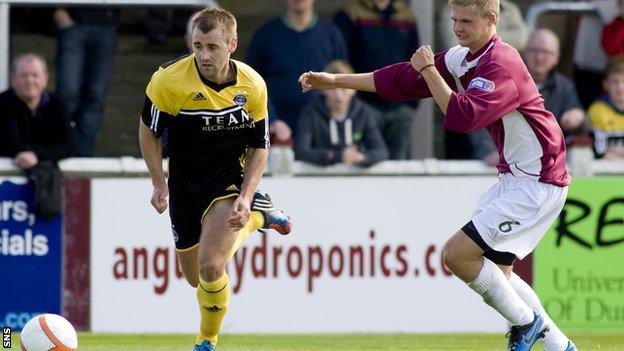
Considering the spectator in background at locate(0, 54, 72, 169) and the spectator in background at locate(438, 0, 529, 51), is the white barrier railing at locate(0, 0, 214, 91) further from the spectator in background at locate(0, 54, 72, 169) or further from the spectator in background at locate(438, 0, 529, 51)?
the spectator in background at locate(438, 0, 529, 51)

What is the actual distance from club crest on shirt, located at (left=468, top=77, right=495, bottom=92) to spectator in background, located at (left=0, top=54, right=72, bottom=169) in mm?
4919

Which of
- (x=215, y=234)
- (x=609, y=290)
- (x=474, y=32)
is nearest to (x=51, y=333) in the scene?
(x=215, y=234)

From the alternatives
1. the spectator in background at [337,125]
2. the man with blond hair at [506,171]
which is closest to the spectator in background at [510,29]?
the spectator in background at [337,125]

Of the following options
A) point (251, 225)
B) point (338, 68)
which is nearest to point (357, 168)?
point (338, 68)

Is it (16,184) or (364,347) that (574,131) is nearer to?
(364,347)

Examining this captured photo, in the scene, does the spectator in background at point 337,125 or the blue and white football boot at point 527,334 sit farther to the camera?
the spectator in background at point 337,125

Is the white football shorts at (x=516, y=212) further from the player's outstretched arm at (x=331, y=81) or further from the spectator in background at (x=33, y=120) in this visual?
the spectator in background at (x=33, y=120)

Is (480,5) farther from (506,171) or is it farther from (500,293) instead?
(500,293)

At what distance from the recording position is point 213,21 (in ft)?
29.5

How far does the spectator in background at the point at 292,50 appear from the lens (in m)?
13.5

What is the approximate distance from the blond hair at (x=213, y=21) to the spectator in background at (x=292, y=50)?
4293 mm

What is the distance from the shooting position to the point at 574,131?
13.0 metres

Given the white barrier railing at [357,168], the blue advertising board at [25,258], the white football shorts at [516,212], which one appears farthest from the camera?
the white barrier railing at [357,168]

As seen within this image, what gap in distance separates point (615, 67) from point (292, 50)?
9.16 ft
